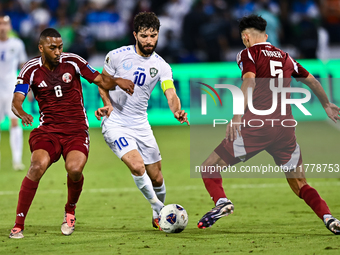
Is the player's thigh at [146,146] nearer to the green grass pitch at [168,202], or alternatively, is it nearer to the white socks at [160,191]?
the white socks at [160,191]

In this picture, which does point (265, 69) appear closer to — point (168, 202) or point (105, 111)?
point (105, 111)

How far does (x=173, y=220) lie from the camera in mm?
5629

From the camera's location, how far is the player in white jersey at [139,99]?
5946 mm

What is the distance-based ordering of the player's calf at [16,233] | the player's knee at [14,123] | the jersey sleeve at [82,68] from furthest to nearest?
the player's knee at [14,123], the jersey sleeve at [82,68], the player's calf at [16,233]

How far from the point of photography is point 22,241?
5.38 m

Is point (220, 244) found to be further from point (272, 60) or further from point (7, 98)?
point (7, 98)

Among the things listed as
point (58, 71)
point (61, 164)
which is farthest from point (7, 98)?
point (58, 71)

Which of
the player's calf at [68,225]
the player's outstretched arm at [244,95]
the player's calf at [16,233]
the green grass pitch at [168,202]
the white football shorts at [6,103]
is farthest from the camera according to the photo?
the white football shorts at [6,103]

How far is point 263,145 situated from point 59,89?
2.18 meters

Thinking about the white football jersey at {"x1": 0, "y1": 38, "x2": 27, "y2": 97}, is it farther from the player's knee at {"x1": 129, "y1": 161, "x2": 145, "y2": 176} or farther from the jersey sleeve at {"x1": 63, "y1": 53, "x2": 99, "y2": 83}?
the player's knee at {"x1": 129, "y1": 161, "x2": 145, "y2": 176}

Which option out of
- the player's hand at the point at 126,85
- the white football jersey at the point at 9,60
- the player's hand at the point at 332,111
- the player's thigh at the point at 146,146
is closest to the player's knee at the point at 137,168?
the player's thigh at the point at 146,146

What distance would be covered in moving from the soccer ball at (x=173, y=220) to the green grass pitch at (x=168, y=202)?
3.3 inches

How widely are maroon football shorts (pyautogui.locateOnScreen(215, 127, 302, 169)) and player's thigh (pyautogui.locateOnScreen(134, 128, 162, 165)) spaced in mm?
825

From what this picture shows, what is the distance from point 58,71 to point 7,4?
1263cm
